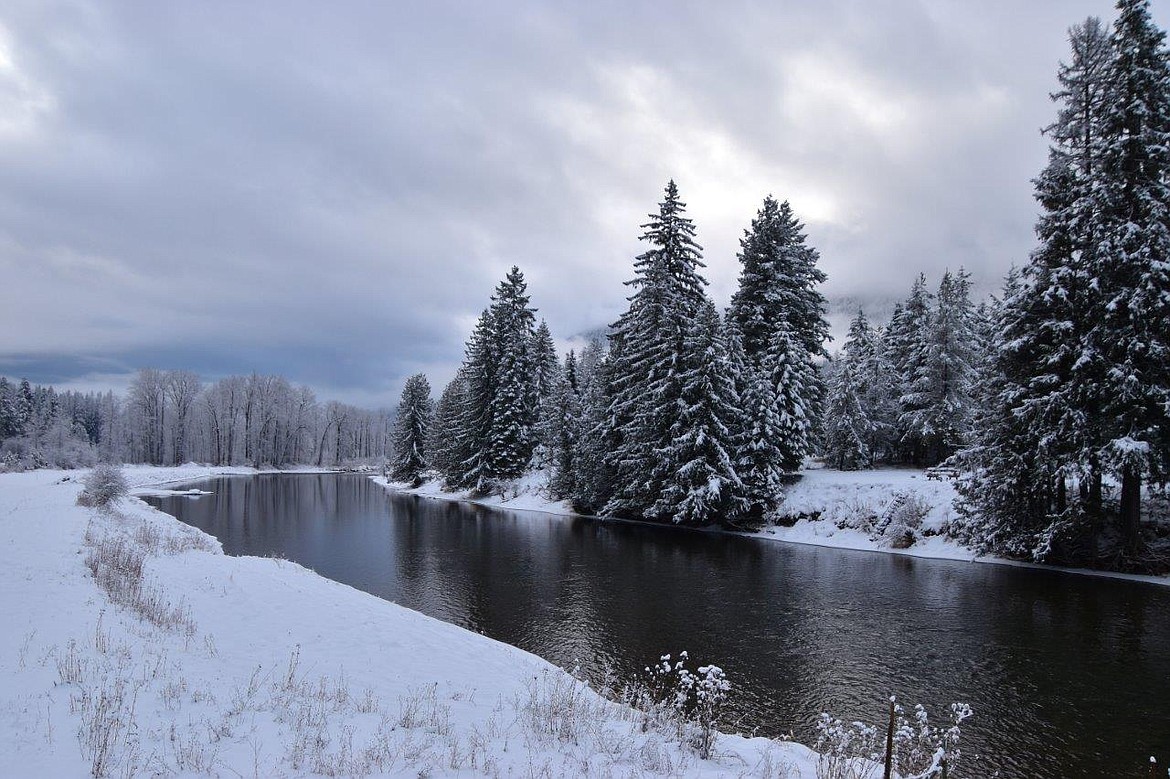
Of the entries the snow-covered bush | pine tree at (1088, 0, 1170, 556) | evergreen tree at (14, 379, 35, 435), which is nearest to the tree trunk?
pine tree at (1088, 0, 1170, 556)

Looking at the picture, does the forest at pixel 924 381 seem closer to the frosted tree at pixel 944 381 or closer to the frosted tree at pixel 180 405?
the frosted tree at pixel 944 381

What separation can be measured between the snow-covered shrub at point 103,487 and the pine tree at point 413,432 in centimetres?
3964

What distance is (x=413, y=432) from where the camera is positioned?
72625mm

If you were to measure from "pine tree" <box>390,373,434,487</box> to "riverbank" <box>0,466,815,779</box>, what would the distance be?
192 feet

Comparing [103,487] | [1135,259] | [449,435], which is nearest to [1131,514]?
[1135,259]

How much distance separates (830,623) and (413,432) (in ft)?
208

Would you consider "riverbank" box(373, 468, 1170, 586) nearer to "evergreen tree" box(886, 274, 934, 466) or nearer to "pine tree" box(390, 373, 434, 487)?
"evergreen tree" box(886, 274, 934, 466)

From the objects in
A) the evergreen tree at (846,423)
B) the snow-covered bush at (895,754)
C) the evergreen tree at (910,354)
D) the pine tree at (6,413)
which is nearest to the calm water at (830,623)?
the snow-covered bush at (895,754)

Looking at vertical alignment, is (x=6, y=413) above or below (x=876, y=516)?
above

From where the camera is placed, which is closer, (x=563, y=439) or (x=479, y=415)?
(x=563, y=439)

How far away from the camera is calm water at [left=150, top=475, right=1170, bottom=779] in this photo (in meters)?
10.4

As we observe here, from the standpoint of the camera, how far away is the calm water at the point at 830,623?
10352 mm

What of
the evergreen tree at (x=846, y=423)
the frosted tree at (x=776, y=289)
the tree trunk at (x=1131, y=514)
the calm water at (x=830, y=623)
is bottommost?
the calm water at (x=830, y=623)

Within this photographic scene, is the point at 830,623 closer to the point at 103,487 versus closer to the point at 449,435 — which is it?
the point at 103,487
